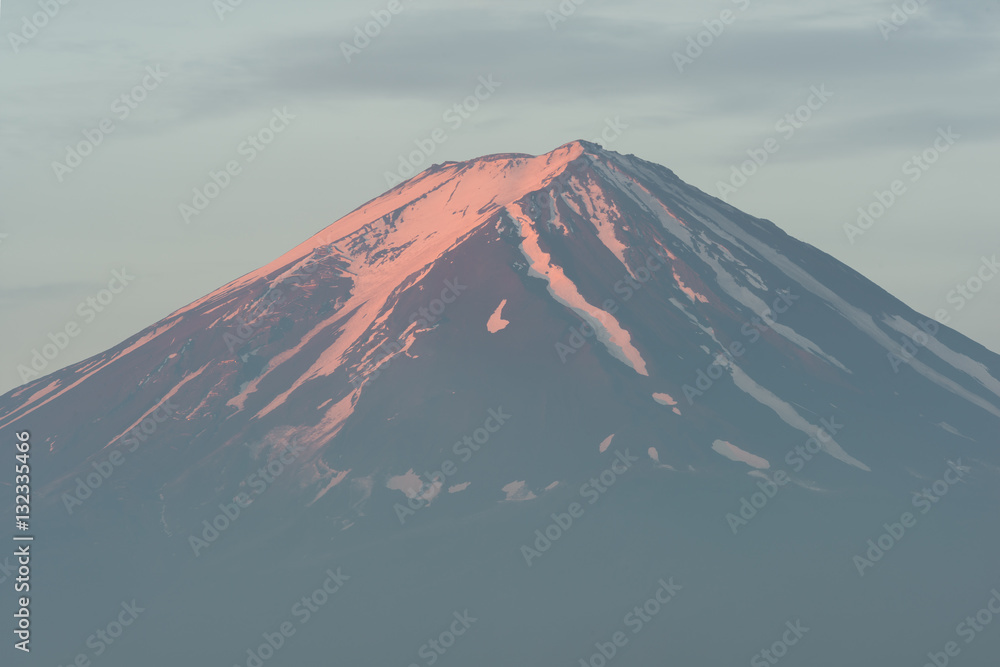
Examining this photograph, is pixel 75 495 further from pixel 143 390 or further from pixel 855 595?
pixel 855 595

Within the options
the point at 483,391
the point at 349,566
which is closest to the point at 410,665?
the point at 349,566

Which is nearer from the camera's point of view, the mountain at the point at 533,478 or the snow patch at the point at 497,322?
the mountain at the point at 533,478

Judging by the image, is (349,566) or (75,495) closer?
(349,566)

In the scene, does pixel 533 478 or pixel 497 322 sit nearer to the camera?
pixel 533 478

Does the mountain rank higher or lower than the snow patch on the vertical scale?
lower

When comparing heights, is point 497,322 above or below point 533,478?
above

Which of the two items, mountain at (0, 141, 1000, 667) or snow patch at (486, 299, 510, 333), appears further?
snow patch at (486, 299, 510, 333)

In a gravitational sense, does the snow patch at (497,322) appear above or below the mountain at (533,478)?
above

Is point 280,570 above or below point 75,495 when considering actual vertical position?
below
